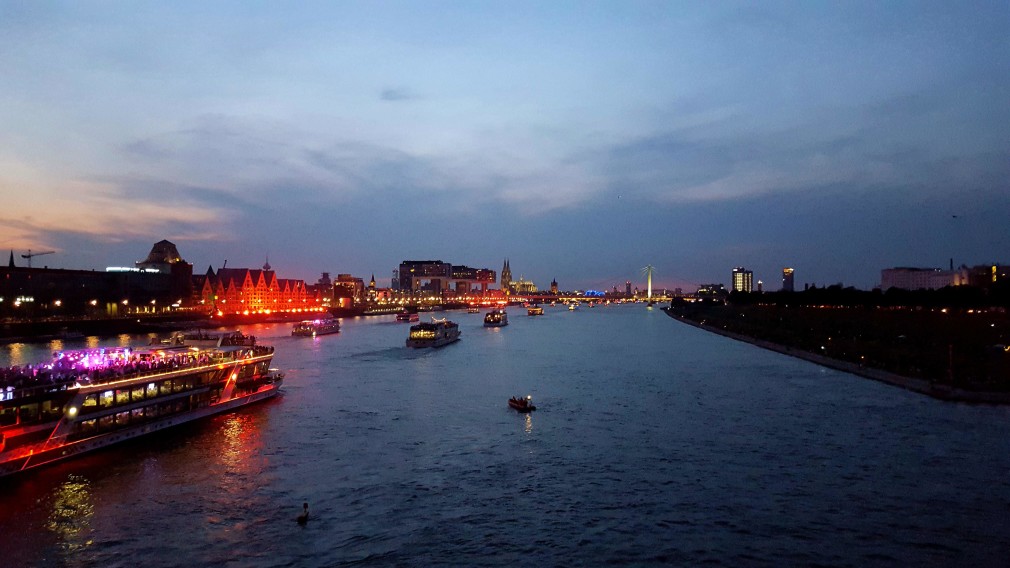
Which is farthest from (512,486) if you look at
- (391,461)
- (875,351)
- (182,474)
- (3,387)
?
(875,351)

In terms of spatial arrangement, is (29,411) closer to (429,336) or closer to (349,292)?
(429,336)

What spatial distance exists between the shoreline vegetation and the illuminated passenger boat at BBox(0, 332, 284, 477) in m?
31.5

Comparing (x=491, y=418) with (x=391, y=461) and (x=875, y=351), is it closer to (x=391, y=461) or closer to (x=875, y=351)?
(x=391, y=461)

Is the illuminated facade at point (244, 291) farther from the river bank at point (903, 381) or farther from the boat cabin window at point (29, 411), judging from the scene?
the boat cabin window at point (29, 411)

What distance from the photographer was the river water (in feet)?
47.8

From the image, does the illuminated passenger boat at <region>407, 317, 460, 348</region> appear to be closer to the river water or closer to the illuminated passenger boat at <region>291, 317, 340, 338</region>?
the illuminated passenger boat at <region>291, 317, 340, 338</region>

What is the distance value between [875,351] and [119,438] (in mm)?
43368

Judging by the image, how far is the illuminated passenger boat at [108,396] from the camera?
19875 millimetres

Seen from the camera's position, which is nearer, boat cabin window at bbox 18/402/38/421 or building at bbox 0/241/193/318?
boat cabin window at bbox 18/402/38/421

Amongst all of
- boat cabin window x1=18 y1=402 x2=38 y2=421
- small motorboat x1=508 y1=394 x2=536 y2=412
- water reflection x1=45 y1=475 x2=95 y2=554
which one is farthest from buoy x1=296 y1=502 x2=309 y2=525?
small motorboat x1=508 y1=394 x2=536 y2=412

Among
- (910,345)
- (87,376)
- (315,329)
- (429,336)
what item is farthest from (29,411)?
(315,329)

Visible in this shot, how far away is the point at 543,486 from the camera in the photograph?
18641 millimetres

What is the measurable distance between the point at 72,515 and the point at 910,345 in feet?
163

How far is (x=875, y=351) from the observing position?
45.5 meters
